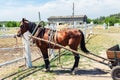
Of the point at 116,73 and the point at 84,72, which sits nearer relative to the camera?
the point at 116,73

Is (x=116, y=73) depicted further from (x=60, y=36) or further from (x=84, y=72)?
(x=60, y=36)

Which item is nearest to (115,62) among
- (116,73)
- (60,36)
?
(116,73)

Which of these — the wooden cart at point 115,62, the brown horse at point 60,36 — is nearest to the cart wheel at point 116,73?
the wooden cart at point 115,62

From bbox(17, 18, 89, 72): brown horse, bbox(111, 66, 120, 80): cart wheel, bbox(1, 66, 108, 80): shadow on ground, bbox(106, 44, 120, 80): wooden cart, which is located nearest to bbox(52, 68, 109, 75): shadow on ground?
bbox(1, 66, 108, 80): shadow on ground

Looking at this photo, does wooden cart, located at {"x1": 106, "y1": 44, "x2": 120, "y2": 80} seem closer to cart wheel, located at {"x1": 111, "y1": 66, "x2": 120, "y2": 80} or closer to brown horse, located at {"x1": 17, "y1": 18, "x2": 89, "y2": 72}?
cart wheel, located at {"x1": 111, "y1": 66, "x2": 120, "y2": 80}

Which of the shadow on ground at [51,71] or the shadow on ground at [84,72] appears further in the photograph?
the shadow on ground at [84,72]

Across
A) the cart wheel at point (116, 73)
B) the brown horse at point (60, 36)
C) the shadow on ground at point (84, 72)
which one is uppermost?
the brown horse at point (60, 36)

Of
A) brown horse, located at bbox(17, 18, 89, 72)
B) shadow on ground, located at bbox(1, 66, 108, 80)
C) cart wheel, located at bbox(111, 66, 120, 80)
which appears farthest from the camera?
brown horse, located at bbox(17, 18, 89, 72)

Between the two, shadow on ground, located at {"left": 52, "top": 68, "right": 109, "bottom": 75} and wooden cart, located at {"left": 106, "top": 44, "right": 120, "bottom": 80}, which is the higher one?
wooden cart, located at {"left": 106, "top": 44, "right": 120, "bottom": 80}

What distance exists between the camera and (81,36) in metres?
9.20

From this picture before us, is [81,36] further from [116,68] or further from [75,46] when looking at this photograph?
[116,68]

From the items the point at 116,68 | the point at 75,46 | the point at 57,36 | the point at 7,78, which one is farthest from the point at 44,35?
the point at 116,68

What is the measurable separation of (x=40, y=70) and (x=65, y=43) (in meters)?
1.49

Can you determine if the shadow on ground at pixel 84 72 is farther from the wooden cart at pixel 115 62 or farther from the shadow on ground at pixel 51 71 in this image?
the wooden cart at pixel 115 62
